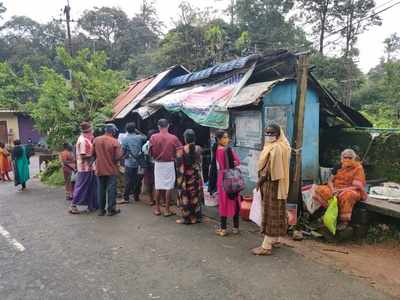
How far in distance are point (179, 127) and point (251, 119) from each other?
348cm

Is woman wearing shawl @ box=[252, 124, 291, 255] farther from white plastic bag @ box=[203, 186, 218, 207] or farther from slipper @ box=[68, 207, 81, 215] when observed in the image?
slipper @ box=[68, 207, 81, 215]

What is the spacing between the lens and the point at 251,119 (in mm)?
6945

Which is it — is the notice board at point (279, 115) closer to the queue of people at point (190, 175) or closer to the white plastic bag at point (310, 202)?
the queue of people at point (190, 175)

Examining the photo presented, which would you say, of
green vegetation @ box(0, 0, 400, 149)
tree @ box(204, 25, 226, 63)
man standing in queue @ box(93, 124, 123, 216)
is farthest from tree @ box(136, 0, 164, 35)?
man standing in queue @ box(93, 124, 123, 216)

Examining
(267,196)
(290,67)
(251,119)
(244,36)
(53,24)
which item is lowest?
(267,196)

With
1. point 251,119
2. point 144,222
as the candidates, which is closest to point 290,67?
point 251,119

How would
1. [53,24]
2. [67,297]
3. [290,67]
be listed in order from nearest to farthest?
[67,297] < [290,67] < [53,24]

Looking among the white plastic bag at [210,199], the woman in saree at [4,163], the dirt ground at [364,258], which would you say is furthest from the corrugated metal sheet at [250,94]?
the woman in saree at [4,163]

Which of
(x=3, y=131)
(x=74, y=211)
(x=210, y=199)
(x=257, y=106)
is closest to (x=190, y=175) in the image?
(x=210, y=199)

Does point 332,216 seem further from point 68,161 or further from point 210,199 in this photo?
point 68,161

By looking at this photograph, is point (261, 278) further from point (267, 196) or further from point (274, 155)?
point (274, 155)

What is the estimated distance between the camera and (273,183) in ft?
14.4

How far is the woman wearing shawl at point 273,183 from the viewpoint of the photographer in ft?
14.1

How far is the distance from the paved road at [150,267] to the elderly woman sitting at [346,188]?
1091 millimetres
